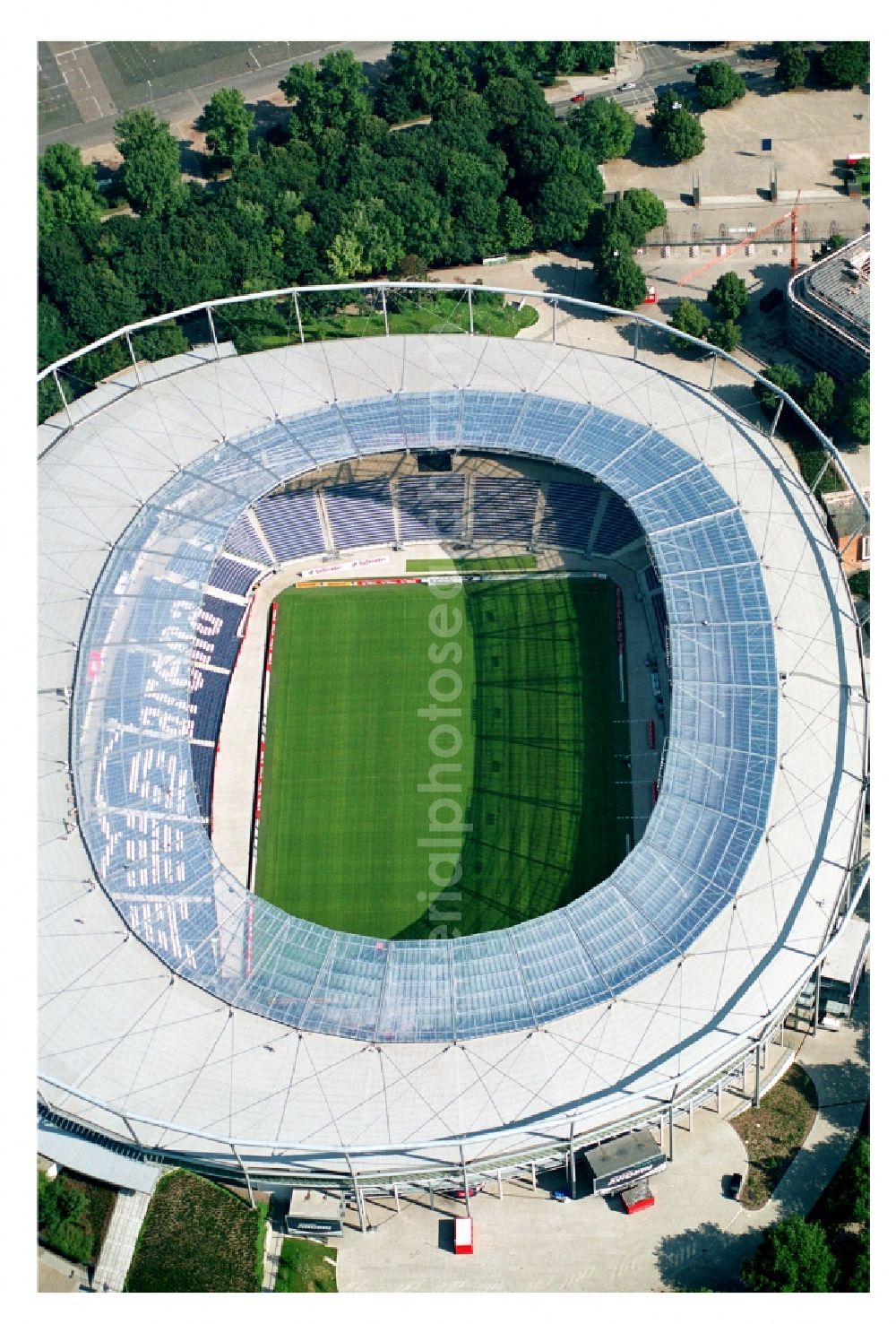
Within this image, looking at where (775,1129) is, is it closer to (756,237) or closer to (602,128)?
(756,237)

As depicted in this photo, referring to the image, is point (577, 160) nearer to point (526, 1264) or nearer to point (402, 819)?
point (402, 819)

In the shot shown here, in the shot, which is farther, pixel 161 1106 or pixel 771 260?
pixel 771 260

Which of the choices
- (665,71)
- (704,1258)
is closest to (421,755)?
(704,1258)

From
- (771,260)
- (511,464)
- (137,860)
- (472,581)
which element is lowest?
(137,860)

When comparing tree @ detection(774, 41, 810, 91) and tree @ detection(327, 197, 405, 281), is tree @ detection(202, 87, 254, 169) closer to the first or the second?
tree @ detection(327, 197, 405, 281)

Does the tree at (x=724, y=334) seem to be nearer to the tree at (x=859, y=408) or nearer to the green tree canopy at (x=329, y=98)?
the tree at (x=859, y=408)

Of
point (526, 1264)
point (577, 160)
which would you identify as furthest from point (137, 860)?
point (577, 160)
